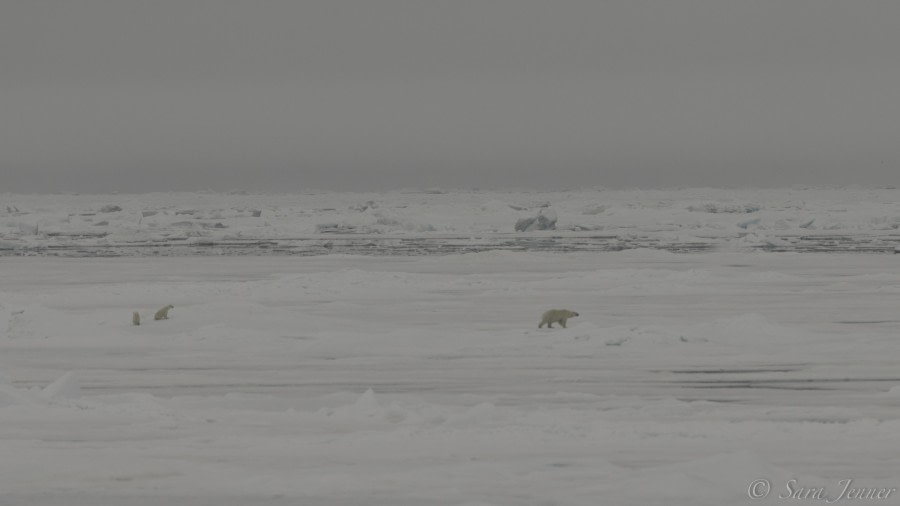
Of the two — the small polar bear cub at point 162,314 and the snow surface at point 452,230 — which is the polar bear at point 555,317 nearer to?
the small polar bear cub at point 162,314

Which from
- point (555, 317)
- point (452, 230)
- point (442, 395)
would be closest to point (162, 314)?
point (555, 317)

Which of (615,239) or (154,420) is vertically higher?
(615,239)

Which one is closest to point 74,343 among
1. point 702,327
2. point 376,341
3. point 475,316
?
point 376,341

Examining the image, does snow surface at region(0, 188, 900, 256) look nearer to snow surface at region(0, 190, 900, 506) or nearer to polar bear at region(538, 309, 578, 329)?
snow surface at region(0, 190, 900, 506)

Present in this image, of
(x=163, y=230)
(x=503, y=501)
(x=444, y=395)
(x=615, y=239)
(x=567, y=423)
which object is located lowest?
(x=503, y=501)

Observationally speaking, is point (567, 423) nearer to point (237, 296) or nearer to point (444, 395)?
point (444, 395)

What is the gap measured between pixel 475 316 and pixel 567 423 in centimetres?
593

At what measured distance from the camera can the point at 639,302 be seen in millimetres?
13766

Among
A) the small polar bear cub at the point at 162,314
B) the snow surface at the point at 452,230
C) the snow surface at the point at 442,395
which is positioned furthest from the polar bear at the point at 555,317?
the snow surface at the point at 452,230

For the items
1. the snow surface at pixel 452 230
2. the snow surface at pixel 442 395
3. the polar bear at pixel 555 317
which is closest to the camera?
the snow surface at pixel 442 395

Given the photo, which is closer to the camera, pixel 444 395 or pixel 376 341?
pixel 444 395

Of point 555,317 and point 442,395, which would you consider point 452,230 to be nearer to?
point 555,317

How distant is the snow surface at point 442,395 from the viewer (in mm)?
5234

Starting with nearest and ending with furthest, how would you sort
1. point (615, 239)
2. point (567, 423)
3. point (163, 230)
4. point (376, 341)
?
point (567, 423), point (376, 341), point (615, 239), point (163, 230)
